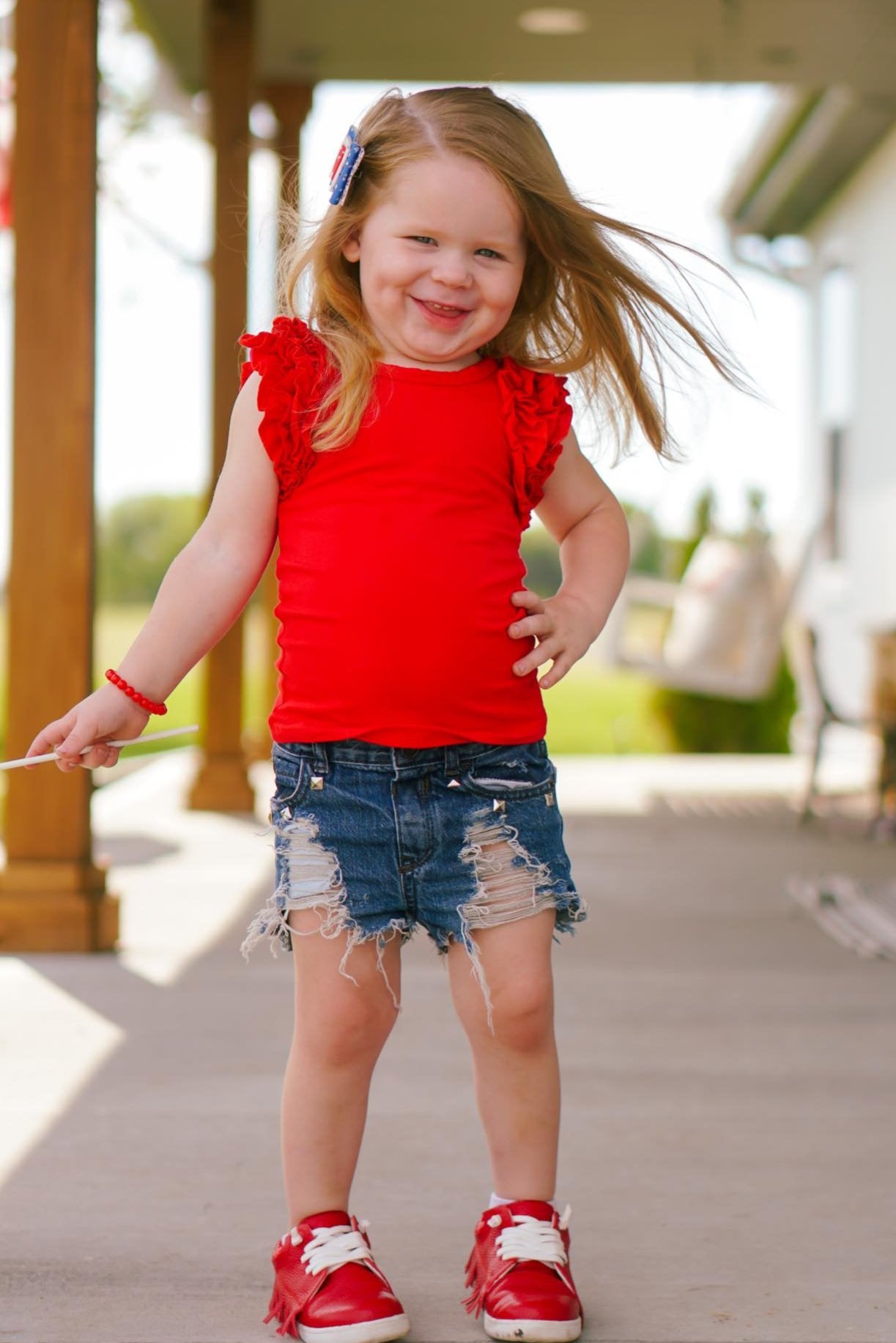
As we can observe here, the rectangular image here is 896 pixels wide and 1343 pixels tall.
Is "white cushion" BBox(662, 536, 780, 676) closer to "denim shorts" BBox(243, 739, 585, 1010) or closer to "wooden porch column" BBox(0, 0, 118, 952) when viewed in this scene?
"wooden porch column" BBox(0, 0, 118, 952)

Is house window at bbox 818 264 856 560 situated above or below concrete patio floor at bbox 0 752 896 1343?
above

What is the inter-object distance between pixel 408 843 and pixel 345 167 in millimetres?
653

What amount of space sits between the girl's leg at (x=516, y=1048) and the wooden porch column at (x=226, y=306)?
3.72 m

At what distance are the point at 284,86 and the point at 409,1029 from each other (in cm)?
466

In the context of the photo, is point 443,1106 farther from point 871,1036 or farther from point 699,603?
point 699,603

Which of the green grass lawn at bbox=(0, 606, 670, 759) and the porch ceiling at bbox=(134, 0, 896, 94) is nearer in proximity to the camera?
the porch ceiling at bbox=(134, 0, 896, 94)

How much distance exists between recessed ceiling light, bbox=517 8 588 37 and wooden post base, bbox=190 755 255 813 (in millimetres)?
2659

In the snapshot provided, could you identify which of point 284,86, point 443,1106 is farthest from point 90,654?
point 284,86

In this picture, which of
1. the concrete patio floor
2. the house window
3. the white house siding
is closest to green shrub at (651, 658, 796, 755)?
the white house siding

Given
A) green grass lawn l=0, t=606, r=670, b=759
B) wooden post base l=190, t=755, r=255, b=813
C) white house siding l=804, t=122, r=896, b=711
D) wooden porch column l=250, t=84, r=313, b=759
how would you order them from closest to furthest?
wooden post base l=190, t=755, r=255, b=813, wooden porch column l=250, t=84, r=313, b=759, white house siding l=804, t=122, r=896, b=711, green grass lawn l=0, t=606, r=670, b=759

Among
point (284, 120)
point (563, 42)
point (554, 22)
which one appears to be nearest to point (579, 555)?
point (554, 22)

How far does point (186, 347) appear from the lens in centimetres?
1354

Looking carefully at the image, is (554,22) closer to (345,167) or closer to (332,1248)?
(345,167)

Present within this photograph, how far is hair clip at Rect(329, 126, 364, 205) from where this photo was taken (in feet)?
5.18
